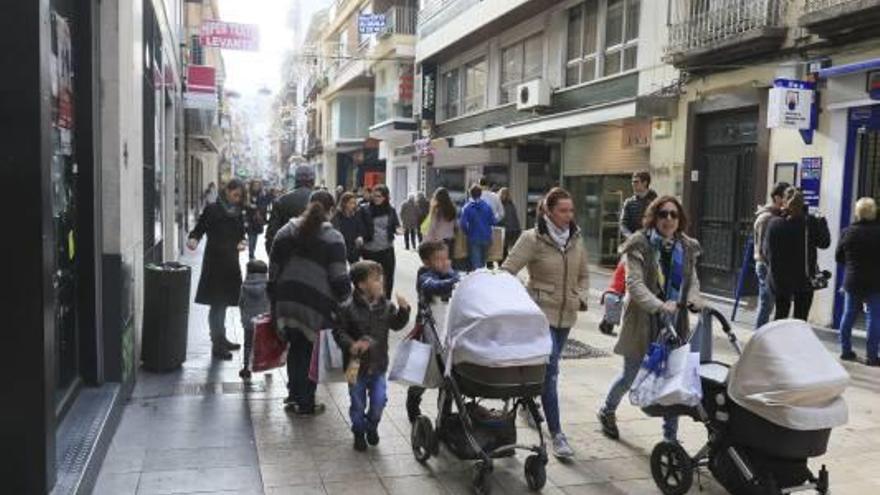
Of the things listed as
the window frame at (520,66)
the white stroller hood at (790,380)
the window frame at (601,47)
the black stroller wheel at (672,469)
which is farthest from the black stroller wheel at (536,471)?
the window frame at (520,66)

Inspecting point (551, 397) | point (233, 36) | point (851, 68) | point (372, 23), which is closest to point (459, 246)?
point (851, 68)

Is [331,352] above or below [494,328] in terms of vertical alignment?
below

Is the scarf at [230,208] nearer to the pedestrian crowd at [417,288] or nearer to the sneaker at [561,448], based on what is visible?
the pedestrian crowd at [417,288]

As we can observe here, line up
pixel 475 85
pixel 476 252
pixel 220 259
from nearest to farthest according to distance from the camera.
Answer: pixel 220 259
pixel 476 252
pixel 475 85

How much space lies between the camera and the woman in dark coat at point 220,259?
8.03m

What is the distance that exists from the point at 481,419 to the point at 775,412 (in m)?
1.68

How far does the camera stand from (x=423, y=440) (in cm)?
524

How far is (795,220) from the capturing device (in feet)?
29.8

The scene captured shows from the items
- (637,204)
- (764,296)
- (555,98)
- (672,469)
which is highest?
(555,98)

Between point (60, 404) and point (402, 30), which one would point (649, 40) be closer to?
point (60, 404)

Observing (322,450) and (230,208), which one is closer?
(322,450)

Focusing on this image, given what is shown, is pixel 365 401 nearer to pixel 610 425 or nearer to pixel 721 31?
pixel 610 425

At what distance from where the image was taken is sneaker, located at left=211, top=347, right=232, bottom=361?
8.14m

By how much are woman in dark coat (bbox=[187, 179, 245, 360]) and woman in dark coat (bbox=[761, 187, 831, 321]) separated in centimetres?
581
